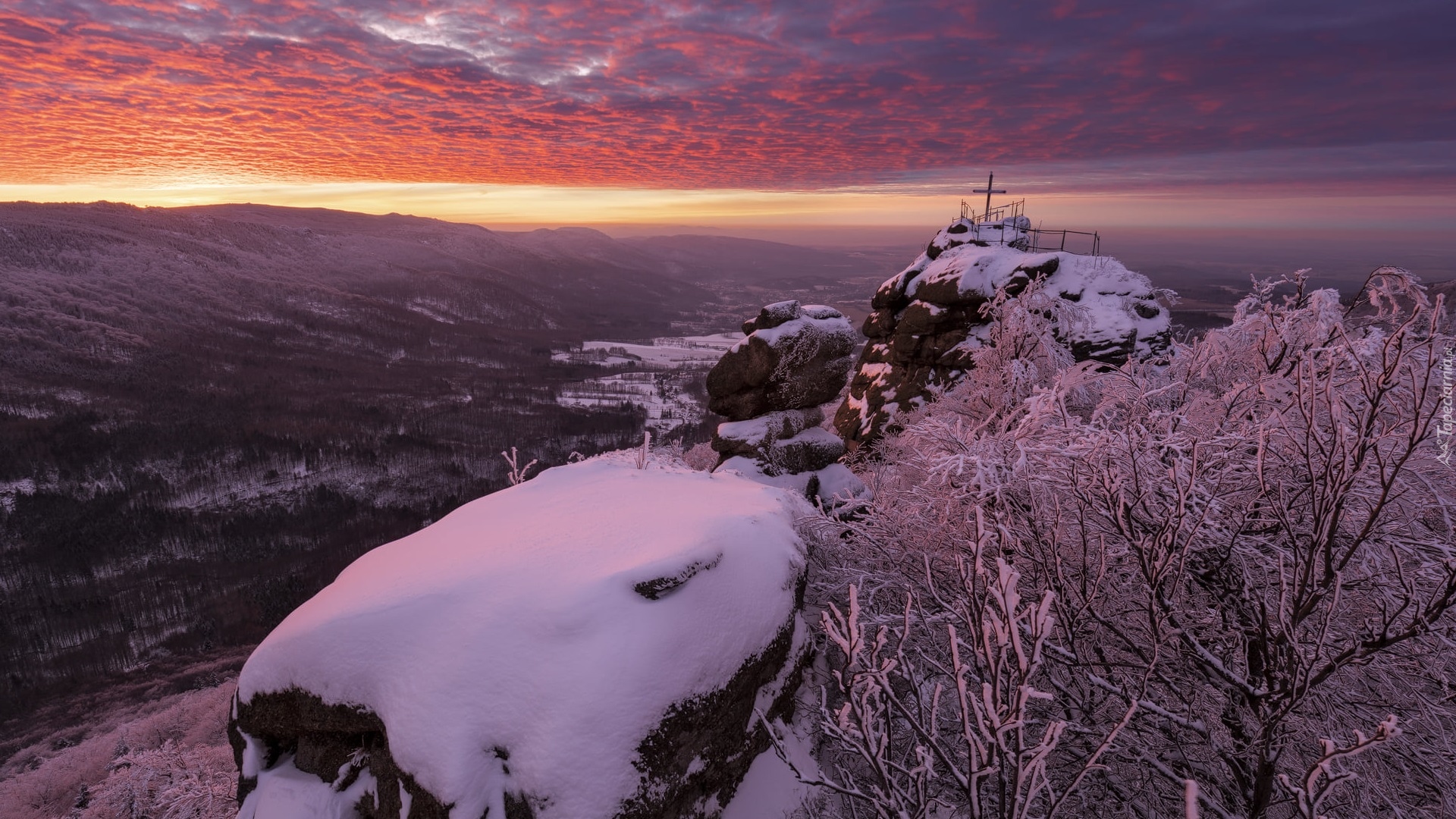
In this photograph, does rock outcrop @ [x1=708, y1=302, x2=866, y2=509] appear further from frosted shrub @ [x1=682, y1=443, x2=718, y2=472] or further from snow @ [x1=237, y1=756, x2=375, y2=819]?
snow @ [x1=237, y1=756, x2=375, y2=819]

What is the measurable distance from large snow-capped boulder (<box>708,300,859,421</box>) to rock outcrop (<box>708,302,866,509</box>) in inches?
1.0

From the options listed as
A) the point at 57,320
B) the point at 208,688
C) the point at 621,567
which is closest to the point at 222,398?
the point at 57,320

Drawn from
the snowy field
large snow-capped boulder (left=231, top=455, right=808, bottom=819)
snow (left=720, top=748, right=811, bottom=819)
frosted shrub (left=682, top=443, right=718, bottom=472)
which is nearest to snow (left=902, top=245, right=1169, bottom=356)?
frosted shrub (left=682, top=443, right=718, bottom=472)

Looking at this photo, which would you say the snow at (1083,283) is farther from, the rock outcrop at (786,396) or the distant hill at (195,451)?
the distant hill at (195,451)

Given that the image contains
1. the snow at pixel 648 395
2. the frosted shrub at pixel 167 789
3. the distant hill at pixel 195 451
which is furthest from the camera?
the snow at pixel 648 395

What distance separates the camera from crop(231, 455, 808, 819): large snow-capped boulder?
230 inches

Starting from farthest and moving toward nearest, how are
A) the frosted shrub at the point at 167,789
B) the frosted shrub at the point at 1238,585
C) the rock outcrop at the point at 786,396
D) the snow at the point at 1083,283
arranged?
the snow at the point at 1083,283
the rock outcrop at the point at 786,396
the frosted shrub at the point at 167,789
the frosted shrub at the point at 1238,585

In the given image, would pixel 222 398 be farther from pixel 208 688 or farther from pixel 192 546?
pixel 208 688

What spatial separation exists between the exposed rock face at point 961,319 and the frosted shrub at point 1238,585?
14.1 metres

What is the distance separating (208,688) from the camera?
47281mm

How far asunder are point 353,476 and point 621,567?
117825 millimetres

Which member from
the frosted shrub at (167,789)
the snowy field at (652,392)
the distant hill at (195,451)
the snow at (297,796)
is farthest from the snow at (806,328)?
the snowy field at (652,392)

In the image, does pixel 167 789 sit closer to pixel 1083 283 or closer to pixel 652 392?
pixel 1083 283

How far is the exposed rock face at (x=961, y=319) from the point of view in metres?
20.9
